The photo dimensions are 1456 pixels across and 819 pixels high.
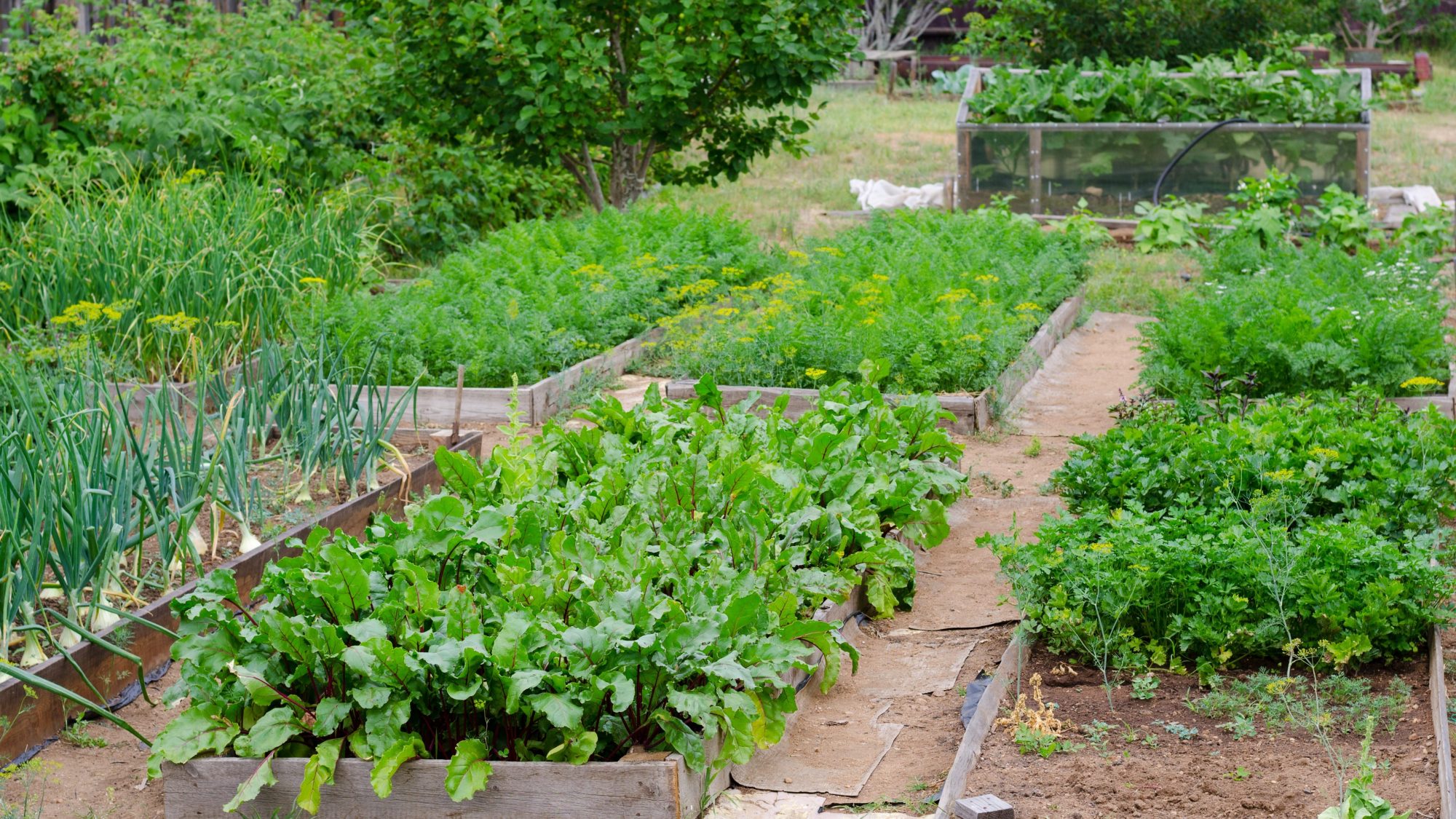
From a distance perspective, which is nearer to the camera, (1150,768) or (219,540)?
(1150,768)

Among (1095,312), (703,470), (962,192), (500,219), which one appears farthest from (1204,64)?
(703,470)

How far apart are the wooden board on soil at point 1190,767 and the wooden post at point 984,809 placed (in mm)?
A: 79

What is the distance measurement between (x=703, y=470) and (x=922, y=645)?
2.79 ft

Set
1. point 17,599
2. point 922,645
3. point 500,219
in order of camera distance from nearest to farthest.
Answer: point 17,599 → point 922,645 → point 500,219

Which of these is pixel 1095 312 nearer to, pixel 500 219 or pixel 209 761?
pixel 500 219

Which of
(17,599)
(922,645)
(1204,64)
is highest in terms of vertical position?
(1204,64)

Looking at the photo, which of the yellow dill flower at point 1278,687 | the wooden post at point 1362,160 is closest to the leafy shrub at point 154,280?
the yellow dill flower at point 1278,687

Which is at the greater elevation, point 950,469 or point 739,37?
point 739,37

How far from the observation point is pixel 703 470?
179 inches

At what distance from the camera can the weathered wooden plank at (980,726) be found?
Answer: 130 inches

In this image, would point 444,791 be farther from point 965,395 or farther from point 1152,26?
point 1152,26

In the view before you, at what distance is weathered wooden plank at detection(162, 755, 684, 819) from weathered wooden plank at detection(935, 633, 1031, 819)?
572mm

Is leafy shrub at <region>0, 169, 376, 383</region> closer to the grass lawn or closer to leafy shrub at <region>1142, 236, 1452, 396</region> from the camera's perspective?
leafy shrub at <region>1142, 236, 1452, 396</region>

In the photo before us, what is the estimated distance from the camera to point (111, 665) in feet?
13.1
